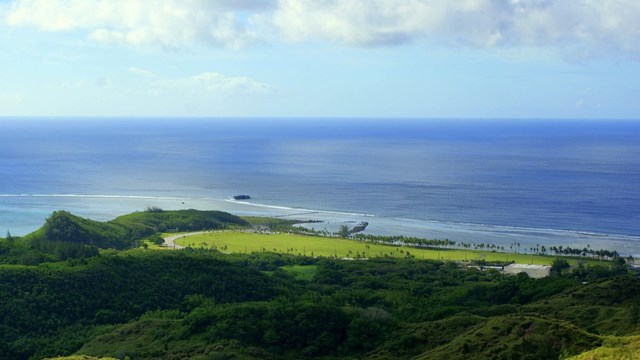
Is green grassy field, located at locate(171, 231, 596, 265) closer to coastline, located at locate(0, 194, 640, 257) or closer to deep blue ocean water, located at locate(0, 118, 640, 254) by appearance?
coastline, located at locate(0, 194, 640, 257)

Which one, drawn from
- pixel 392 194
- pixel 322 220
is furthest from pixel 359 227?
pixel 392 194

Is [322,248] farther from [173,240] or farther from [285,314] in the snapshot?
[285,314]

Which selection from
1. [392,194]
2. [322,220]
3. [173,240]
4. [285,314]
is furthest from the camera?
[392,194]

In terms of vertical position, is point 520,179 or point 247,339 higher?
point 520,179

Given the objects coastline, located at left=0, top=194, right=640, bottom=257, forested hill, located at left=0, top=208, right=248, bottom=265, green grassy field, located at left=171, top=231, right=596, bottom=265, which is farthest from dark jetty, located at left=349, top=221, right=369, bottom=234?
forested hill, located at left=0, top=208, right=248, bottom=265

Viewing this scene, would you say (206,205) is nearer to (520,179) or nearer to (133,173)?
(133,173)

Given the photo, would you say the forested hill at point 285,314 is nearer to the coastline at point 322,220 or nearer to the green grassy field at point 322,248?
the green grassy field at point 322,248

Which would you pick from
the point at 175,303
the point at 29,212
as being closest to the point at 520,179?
the point at 29,212

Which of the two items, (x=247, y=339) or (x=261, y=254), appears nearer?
(x=247, y=339)
